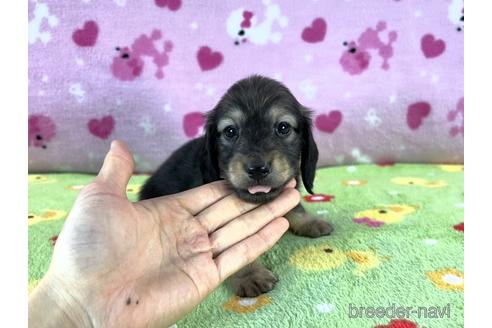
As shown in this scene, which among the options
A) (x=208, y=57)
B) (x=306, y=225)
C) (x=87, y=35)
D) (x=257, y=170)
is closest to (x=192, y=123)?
(x=208, y=57)

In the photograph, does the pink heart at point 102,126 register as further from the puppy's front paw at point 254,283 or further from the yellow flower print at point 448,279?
the yellow flower print at point 448,279

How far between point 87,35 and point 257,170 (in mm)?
1924

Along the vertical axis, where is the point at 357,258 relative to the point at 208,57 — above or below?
below

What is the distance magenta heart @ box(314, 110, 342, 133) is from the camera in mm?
3074

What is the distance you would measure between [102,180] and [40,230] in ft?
3.01

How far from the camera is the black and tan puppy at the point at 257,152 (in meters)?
1.69

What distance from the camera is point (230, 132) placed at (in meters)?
1.92

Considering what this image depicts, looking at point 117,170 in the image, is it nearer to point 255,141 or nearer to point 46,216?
point 255,141

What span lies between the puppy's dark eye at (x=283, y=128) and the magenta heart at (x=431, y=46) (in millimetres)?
1650

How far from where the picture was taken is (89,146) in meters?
3.11

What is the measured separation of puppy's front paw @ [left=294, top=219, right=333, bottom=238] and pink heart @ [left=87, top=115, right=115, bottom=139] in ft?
5.26

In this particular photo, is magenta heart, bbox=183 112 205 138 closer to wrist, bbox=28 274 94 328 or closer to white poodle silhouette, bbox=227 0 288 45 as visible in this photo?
white poodle silhouette, bbox=227 0 288 45

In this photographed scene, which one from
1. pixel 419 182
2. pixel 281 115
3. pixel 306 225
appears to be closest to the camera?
pixel 281 115
